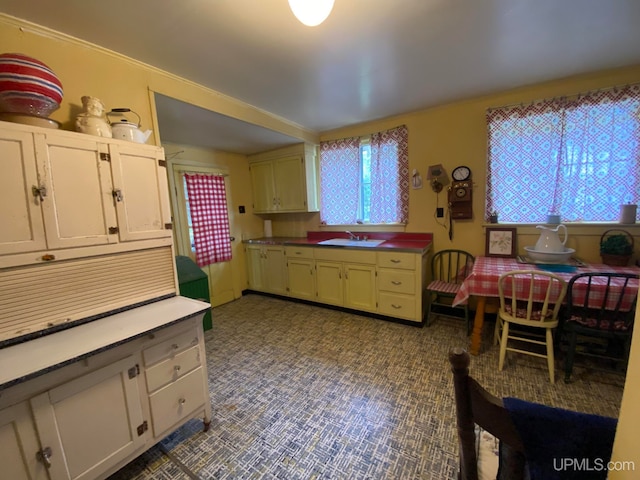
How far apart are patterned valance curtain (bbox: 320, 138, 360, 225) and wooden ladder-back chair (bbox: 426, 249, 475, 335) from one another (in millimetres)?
1205

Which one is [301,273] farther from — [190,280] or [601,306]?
[601,306]

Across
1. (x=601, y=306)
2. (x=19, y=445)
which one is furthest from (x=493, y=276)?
(x=19, y=445)

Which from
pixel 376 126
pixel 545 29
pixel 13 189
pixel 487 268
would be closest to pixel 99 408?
pixel 13 189

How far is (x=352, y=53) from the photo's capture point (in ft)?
5.93

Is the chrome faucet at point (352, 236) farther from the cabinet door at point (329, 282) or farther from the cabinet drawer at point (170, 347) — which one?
the cabinet drawer at point (170, 347)

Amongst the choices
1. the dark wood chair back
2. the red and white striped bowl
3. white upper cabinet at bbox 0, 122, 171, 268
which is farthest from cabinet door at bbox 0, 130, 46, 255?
the dark wood chair back

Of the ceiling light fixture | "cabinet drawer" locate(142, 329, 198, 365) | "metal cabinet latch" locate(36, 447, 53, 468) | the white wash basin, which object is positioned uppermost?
the ceiling light fixture

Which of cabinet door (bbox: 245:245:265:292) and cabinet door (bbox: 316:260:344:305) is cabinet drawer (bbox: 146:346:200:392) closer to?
cabinet door (bbox: 316:260:344:305)

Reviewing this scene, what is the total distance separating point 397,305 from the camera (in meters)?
2.89

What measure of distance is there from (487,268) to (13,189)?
10.2ft

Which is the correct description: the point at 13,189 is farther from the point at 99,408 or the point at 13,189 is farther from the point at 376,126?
the point at 376,126

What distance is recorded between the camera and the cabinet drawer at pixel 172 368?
1357mm

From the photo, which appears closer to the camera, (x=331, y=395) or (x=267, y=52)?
(x=267, y=52)

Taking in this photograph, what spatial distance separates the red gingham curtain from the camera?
339 cm
